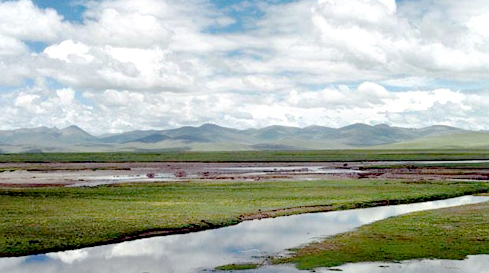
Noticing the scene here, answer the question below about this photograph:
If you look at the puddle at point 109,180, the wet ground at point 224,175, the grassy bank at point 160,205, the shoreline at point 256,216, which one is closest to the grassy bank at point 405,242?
the shoreline at point 256,216

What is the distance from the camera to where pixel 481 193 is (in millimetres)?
74312

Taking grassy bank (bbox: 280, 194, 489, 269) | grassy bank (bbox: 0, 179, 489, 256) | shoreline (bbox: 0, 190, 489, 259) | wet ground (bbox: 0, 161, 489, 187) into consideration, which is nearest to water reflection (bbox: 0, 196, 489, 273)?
shoreline (bbox: 0, 190, 489, 259)

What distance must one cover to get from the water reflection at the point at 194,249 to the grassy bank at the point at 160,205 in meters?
1.94

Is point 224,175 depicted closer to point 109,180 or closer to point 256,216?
point 109,180

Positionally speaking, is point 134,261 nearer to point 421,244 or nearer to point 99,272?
point 99,272

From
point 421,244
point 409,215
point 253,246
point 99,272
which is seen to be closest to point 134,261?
point 99,272

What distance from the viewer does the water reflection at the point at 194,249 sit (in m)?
33.1

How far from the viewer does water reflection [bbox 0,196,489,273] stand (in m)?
33.1

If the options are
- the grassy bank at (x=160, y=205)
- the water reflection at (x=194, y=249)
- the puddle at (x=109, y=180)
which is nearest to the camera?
the water reflection at (x=194, y=249)

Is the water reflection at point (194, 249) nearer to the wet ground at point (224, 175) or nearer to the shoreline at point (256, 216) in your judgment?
the shoreline at point (256, 216)

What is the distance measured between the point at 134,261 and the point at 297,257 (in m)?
10.6

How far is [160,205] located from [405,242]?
98.3 feet

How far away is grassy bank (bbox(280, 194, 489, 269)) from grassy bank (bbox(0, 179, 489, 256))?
12.7m

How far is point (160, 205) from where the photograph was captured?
195 ft
